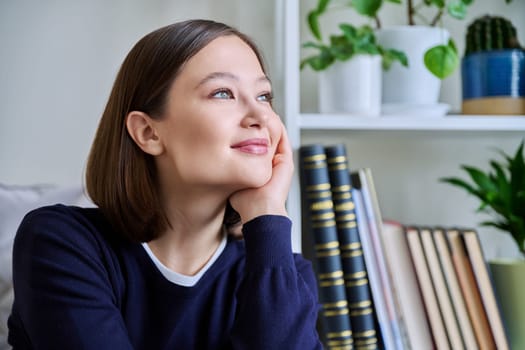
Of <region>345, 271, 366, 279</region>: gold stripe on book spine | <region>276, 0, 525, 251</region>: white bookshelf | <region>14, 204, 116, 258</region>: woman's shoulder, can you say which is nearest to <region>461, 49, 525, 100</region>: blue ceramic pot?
<region>276, 0, 525, 251</region>: white bookshelf

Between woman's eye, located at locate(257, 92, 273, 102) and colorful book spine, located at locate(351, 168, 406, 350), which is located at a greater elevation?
woman's eye, located at locate(257, 92, 273, 102)

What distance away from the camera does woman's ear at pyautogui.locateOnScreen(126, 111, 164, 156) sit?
2.94 feet

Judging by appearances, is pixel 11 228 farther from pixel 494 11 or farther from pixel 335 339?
pixel 494 11

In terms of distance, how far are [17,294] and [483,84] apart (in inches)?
38.0

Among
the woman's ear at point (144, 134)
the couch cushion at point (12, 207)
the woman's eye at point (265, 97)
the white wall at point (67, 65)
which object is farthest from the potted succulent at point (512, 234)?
the couch cushion at point (12, 207)

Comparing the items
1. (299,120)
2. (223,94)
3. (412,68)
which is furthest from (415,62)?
(223,94)

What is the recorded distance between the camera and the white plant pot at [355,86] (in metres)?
1.16

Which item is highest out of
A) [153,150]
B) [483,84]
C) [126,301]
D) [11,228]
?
[483,84]

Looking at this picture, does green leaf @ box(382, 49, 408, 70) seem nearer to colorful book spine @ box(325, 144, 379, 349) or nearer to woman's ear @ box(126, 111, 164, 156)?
colorful book spine @ box(325, 144, 379, 349)

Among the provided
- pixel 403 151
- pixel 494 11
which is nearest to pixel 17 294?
pixel 403 151

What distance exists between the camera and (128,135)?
92 centimetres

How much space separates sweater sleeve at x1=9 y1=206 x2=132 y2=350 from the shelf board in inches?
18.8

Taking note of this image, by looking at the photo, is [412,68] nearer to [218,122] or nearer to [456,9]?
[456,9]

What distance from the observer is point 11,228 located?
1053mm
